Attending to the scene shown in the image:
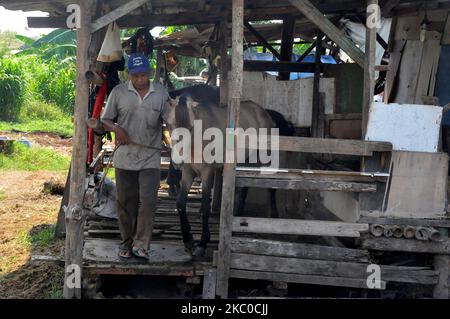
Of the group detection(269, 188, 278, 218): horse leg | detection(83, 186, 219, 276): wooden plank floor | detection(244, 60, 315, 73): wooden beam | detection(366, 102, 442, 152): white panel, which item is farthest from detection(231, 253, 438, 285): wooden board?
detection(244, 60, 315, 73): wooden beam

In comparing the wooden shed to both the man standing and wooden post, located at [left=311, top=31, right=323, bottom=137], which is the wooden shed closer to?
the man standing

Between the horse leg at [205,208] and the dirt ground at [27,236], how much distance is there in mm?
1611

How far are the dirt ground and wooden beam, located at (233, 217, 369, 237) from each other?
2.22 metres

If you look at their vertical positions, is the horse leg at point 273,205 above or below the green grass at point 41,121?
below

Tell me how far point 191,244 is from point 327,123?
8.34 ft

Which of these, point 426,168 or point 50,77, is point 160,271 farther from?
point 50,77

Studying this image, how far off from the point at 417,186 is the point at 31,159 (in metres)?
11.9

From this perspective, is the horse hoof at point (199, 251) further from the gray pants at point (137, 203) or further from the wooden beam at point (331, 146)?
the wooden beam at point (331, 146)

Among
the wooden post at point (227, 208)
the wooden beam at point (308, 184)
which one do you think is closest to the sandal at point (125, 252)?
the wooden post at point (227, 208)

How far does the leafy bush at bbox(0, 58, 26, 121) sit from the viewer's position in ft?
65.5

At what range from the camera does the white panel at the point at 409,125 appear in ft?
15.1

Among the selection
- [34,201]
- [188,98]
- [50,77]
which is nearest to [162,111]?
[188,98]

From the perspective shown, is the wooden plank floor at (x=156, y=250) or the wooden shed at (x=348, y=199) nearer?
the wooden shed at (x=348, y=199)

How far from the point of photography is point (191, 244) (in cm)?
538
